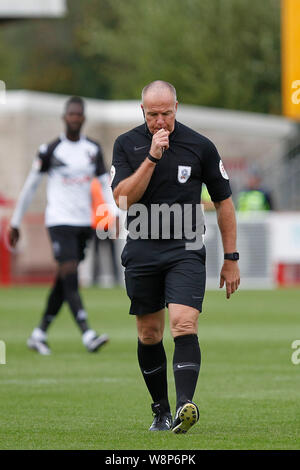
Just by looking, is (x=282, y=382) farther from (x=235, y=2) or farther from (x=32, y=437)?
(x=235, y=2)

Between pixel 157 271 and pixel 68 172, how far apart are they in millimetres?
4953

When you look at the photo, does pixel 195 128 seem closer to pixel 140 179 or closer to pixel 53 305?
pixel 53 305

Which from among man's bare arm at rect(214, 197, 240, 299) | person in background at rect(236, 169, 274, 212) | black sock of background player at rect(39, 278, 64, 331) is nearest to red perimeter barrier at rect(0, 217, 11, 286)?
person in background at rect(236, 169, 274, 212)

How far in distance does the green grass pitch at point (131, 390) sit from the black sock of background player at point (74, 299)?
33 cm

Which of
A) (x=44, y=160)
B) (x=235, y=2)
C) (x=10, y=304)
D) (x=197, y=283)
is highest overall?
(x=235, y=2)

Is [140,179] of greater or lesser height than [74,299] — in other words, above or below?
above

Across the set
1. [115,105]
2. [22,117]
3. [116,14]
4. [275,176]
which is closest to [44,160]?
[22,117]

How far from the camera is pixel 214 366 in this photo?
35.7 ft

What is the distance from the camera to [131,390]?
30.5 feet

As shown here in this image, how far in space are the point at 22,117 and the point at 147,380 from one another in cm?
2226

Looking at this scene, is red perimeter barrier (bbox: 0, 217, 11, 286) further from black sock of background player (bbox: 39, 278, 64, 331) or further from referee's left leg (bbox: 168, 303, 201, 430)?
referee's left leg (bbox: 168, 303, 201, 430)

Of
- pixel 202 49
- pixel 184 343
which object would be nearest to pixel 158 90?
pixel 184 343

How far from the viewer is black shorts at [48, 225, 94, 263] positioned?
38.8ft

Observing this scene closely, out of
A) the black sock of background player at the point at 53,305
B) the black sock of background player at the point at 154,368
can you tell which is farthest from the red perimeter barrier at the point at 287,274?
the black sock of background player at the point at 154,368
